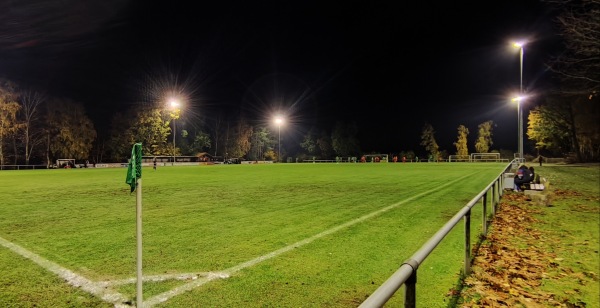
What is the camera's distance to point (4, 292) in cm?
424

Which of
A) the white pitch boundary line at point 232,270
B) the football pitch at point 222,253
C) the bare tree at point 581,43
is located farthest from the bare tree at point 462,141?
the white pitch boundary line at point 232,270

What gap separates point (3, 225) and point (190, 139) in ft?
266

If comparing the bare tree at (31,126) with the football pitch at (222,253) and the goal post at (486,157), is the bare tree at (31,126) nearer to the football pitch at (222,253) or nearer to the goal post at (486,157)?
the football pitch at (222,253)

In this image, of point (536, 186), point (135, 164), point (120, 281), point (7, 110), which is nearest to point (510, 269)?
point (135, 164)

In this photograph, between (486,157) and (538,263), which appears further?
(486,157)

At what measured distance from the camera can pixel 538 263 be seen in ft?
19.2

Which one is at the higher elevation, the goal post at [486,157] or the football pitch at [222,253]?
the goal post at [486,157]

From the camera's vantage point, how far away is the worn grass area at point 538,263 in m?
4.49

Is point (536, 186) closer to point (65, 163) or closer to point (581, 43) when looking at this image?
point (581, 43)

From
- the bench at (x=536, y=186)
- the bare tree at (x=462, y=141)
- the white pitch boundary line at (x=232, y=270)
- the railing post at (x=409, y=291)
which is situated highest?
the bare tree at (x=462, y=141)

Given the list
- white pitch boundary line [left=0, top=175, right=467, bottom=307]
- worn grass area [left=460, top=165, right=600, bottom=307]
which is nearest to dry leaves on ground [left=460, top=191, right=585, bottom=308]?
worn grass area [left=460, top=165, right=600, bottom=307]

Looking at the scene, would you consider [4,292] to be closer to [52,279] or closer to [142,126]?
[52,279]

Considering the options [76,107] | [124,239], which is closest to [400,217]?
[124,239]

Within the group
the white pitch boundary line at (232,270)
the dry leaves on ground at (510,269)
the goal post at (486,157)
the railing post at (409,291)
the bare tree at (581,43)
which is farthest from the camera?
the goal post at (486,157)
